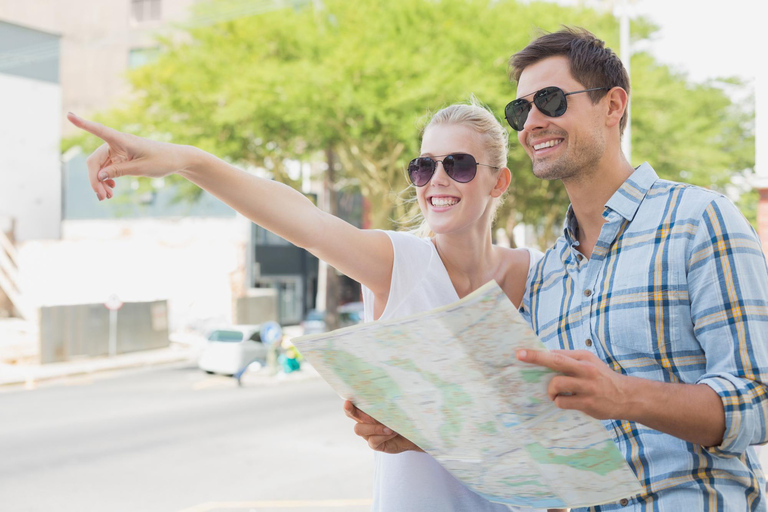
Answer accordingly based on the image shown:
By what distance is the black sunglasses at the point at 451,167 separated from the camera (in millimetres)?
2514

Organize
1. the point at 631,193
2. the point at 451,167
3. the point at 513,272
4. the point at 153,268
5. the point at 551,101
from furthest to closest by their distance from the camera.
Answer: the point at 153,268
the point at 513,272
the point at 451,167
the point at 551,101
the point at 631,193

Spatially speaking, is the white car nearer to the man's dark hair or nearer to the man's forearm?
the man's dark hair

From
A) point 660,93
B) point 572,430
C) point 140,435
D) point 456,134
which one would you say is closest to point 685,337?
point 572,430

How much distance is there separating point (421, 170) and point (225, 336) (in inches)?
581

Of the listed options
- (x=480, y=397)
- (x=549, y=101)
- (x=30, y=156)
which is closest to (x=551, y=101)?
(x=549, y=101)

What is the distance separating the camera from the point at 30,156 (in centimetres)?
3353

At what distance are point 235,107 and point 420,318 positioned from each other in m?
17.2

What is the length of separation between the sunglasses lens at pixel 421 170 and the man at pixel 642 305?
53 centimetres

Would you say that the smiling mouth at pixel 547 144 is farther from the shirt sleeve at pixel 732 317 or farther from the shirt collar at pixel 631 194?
the shirt sleeve at pixel 732 317

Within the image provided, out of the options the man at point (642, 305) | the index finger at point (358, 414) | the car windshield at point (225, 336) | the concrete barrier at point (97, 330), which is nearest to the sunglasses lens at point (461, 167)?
the man at point (642, 305)

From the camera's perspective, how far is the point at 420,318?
1.31 meters

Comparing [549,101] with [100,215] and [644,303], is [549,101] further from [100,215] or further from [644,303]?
[100,215]

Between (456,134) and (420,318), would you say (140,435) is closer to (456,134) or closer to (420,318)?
(456,134)

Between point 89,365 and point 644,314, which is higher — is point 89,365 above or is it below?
below
